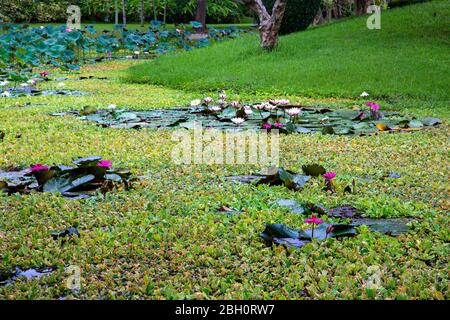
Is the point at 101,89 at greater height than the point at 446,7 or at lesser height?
lesser

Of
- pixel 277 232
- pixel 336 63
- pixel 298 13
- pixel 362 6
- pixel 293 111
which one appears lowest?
pixel 336 63

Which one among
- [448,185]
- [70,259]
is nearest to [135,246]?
[70,259]

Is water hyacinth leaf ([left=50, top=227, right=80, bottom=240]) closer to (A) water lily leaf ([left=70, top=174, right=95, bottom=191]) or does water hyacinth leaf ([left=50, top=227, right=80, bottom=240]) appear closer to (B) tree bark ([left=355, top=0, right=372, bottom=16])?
(A) water lily leaf ([left=70, top=174, right=95, bottom=191])

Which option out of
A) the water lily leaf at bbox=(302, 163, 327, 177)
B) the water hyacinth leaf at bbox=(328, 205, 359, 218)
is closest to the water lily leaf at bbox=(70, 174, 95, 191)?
the water lily leaf at bbox=(302, 163, 327, 177)

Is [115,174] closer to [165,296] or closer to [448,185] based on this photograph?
[165,296]

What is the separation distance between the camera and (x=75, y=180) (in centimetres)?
366

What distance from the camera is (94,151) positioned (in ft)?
15.6

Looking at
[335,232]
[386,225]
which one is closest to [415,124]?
[386,225]

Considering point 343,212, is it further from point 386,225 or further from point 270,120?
point 270,120

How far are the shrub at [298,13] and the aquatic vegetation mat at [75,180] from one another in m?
12.3

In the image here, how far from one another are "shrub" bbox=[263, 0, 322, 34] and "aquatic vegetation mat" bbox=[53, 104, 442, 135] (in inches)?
352

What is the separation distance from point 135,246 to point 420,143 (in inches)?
119

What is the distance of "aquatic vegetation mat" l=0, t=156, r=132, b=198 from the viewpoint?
143 inches

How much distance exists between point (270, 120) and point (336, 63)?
171 inches
